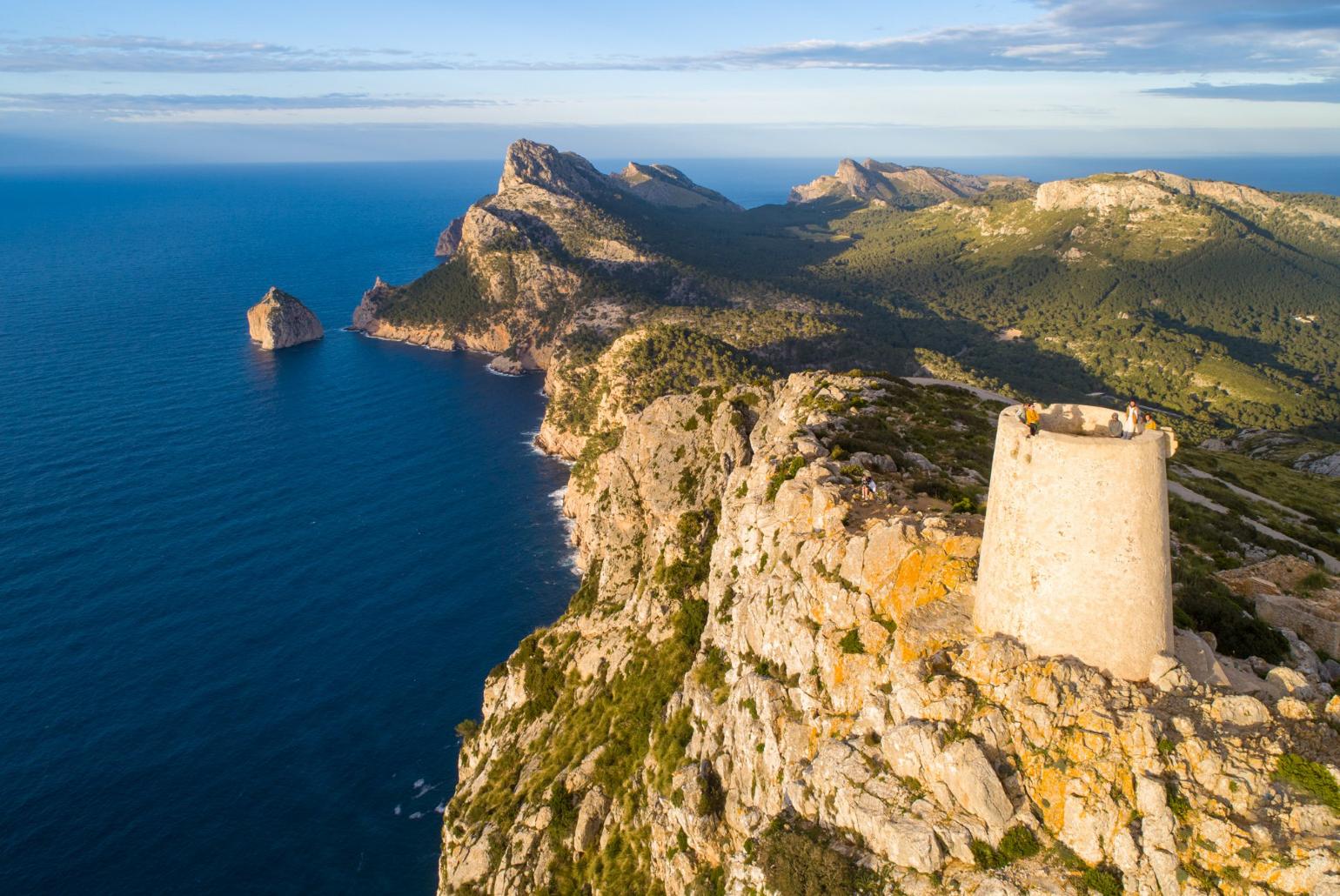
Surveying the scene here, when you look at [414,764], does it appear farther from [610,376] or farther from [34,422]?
[34,422]

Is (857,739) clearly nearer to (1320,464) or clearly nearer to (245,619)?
(245,619)

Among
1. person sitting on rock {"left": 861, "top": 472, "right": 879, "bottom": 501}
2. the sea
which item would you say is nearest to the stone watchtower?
person sitting on rock {"left": 861, "top": 472, "right": 879, "bottom": 501}

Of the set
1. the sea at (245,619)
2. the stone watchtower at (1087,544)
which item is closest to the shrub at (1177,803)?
the stone watchtower at (1087,544)

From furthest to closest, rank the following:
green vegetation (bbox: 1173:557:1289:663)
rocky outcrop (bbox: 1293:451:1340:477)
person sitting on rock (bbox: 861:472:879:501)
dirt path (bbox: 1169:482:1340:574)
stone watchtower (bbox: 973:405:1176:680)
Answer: rocky outcrop (bbox: 1293:451:1340:477), dirt path (bbox: 1169:482:1340:574), person sitting on rock (bbox: 861:472:879:501), green vegetation (bbox: 1173:557:1289:663), stone watchtower (bbox: 973:405:1176:680)

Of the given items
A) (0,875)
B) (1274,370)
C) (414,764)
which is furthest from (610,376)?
(1274,370)

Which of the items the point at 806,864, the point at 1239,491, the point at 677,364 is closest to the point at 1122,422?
the point at 806,864

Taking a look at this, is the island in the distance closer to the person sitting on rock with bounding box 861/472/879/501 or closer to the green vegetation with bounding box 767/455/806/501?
the green vegetation with bounding box 767/455/806/501
